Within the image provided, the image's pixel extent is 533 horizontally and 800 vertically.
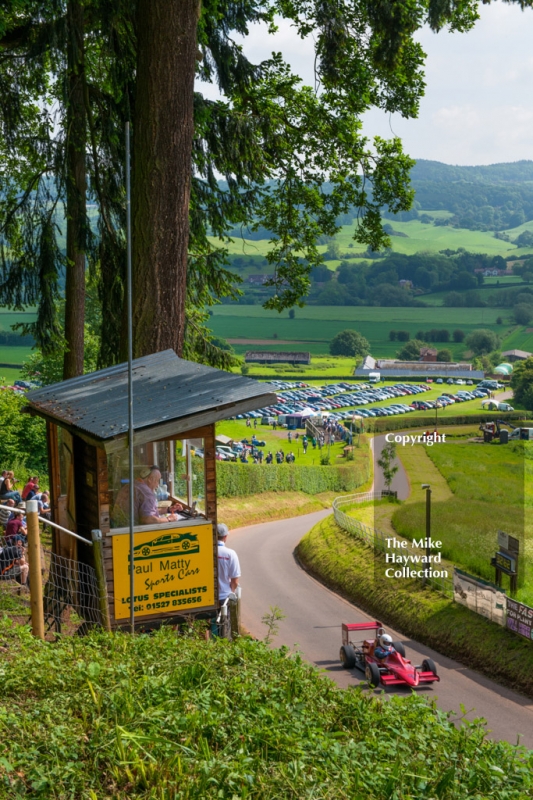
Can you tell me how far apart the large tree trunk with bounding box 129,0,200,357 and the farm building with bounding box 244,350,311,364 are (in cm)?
17899

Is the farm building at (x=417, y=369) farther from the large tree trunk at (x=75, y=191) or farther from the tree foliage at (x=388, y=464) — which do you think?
the large tree trunk at (x=75, y=191)

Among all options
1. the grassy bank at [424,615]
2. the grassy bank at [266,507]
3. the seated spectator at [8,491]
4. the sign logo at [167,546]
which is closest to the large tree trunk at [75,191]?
the seated spectator at [8,491]

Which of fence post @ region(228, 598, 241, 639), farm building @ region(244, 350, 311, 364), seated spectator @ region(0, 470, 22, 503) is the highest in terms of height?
fence post @ region(228, 598, 241, 639)

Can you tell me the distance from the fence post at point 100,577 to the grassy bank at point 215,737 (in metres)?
Result: 1.64

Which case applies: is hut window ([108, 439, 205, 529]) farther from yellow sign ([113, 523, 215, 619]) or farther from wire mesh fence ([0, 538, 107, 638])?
wire mesh fence ([0, 538, 107, 638])

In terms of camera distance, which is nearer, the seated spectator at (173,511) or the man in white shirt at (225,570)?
the seated spectator at (173,511)

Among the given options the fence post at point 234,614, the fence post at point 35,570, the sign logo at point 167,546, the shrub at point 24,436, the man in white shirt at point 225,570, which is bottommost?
the shrub at point 24,436

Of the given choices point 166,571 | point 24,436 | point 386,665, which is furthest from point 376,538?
point 166,571

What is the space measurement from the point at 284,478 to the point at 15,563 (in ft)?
140

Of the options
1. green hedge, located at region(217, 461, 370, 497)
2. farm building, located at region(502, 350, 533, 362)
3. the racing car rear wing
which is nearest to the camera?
the racing car rear wing

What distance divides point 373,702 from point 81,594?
3.79 metres

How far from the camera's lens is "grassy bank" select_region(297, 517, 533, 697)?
18531 mm

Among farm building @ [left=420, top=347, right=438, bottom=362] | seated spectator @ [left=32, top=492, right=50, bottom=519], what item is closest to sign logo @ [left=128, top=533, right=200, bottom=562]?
seated spectator @ [left=32, top=492, right=50, bottom=519]

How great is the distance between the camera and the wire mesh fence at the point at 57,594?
825 centimetres
